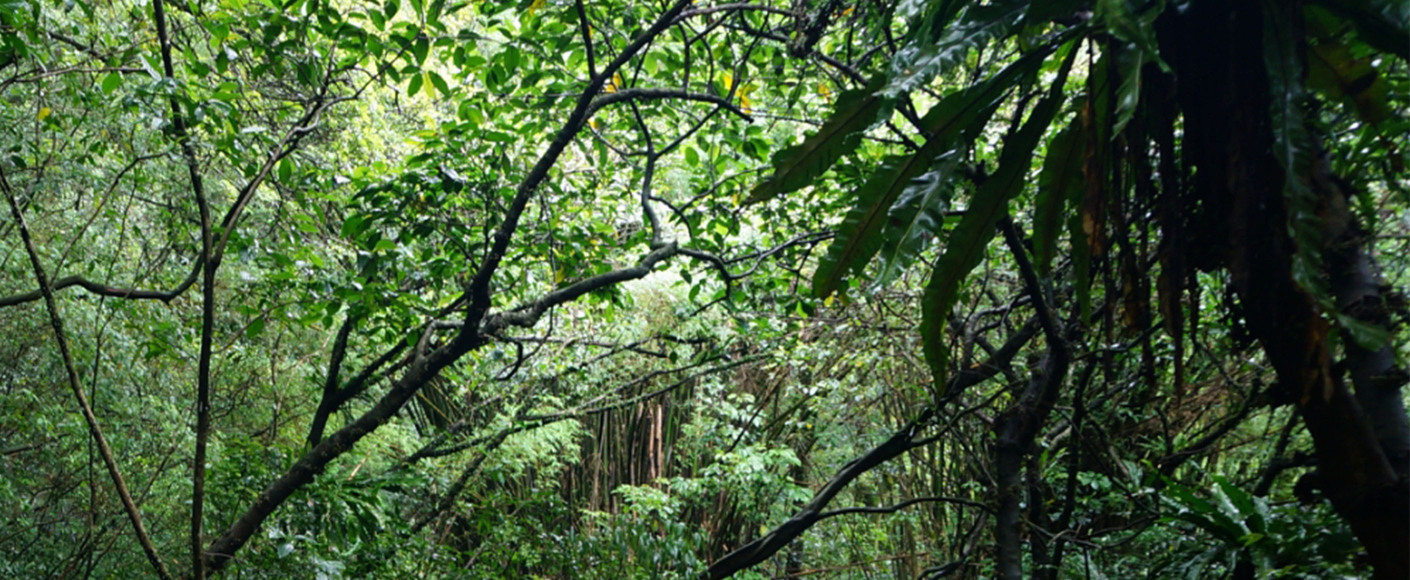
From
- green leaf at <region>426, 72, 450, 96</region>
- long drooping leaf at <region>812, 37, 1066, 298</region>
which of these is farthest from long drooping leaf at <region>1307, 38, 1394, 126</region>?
green leaf at <region>426, 72, 450, 96</region>

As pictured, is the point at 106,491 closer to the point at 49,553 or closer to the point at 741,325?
the point at 49,553

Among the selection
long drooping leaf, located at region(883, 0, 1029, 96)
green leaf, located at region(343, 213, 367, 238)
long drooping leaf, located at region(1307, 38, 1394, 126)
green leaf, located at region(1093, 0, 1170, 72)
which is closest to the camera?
green leaf, located at region(1093, 0, 1170, 72)

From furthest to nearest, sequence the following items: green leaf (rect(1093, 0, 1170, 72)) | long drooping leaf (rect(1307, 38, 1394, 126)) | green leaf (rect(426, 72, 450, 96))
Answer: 1. green leaf (rect(426, 72, 450, 96))
2. long drooping leaf (rect(1307, 38, 1394, 126))
3. green leaf (rect(1093, 0, 1170, 72))

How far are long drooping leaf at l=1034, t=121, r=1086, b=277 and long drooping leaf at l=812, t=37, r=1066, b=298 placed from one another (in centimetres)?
10

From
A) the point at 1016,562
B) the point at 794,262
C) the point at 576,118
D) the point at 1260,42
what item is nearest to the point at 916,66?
the point at 1260,42

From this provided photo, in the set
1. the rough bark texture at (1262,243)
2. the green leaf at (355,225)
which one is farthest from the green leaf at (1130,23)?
the green leaf at (355,225)

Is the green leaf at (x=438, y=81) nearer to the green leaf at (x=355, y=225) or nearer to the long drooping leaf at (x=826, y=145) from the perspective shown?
the green leaf at (x=355, y=225)

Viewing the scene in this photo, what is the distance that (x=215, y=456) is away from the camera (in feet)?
12.2

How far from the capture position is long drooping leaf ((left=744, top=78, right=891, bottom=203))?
3.79 feet

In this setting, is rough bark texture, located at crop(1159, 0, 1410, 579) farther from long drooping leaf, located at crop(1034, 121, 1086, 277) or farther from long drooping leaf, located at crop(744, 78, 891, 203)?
long drooping leaf, located at crop(744, 78, 891, 203)

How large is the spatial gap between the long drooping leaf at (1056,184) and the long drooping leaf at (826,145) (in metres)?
0.24

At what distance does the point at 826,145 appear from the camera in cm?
119

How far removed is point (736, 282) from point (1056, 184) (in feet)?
6.35

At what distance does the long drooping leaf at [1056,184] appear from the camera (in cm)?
107
